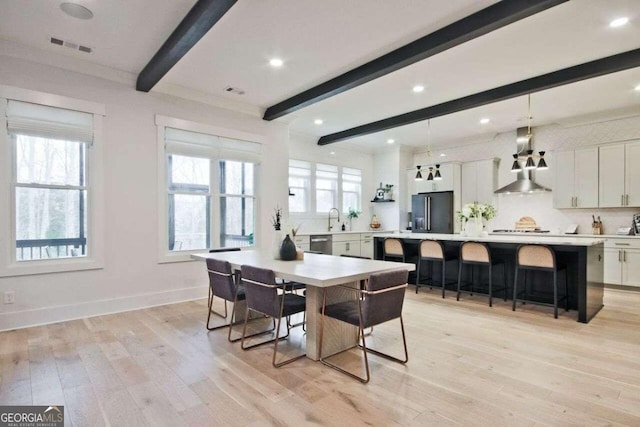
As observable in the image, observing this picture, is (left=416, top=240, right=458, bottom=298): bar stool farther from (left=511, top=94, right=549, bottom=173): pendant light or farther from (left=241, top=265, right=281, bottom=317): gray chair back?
(left=241, top=265, right=281, bottom=317): gray chair back

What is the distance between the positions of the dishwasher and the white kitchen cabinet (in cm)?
456

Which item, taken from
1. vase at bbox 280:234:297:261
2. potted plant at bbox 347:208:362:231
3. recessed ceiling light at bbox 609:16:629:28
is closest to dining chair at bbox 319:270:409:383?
vase at bbox 280:234:297:261

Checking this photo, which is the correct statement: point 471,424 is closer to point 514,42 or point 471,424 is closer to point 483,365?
point 483,365

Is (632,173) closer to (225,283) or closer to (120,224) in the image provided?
(225,283)

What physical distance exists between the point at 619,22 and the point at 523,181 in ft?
12.7

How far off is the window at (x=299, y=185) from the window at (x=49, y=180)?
12.5ft

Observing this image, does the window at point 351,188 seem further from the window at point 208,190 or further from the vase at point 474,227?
the vase at point 474,227

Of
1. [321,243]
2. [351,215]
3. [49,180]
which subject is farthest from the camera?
[351,215]

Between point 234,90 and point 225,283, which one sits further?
point 234,90

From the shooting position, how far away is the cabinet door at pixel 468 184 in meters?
7.29

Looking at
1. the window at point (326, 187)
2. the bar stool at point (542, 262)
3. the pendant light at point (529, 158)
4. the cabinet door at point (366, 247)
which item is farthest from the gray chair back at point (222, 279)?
the cabinet door at point (366, 247)

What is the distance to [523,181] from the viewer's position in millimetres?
6531

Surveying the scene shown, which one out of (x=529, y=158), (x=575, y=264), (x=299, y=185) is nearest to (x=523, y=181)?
(x=529, y=158)

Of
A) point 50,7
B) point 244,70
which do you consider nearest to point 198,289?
point 244,70
